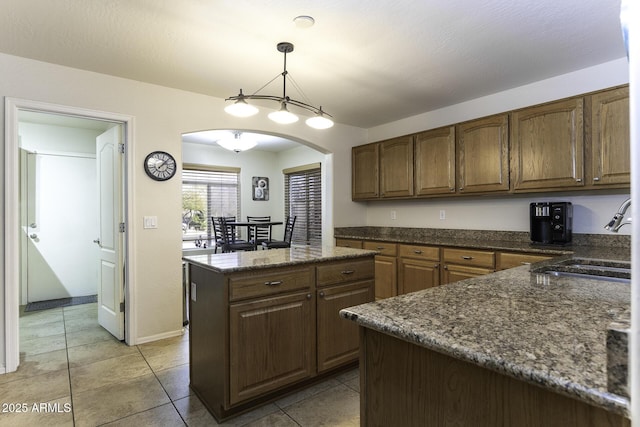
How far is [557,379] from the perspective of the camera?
2.02 feet

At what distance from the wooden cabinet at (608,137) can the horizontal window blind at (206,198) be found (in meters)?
5.35

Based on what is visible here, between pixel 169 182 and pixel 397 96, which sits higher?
pixel 397 96

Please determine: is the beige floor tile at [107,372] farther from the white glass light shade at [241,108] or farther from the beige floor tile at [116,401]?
the white glass light shade at [241,108]

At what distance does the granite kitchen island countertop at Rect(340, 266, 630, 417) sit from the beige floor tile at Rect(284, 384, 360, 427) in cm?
119

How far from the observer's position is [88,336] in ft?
10.9

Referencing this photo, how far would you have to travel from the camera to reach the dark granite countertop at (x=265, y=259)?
6.58 ft

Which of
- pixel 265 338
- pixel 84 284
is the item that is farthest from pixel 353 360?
pixel 84 284

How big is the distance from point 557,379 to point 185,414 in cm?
209

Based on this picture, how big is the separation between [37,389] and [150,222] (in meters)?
1.48

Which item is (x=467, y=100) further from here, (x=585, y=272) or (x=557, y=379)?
(x=557, y=379)

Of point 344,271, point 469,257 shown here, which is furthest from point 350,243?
point 344,271

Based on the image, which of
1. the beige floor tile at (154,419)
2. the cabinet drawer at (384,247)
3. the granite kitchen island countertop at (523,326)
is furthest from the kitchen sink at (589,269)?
the beige floor tile at (154,419)

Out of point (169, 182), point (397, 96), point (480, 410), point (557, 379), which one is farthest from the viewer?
point (397, 96)

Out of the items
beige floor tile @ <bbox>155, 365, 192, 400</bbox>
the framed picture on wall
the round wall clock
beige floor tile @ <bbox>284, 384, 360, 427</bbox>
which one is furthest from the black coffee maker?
the framed picture on wall
